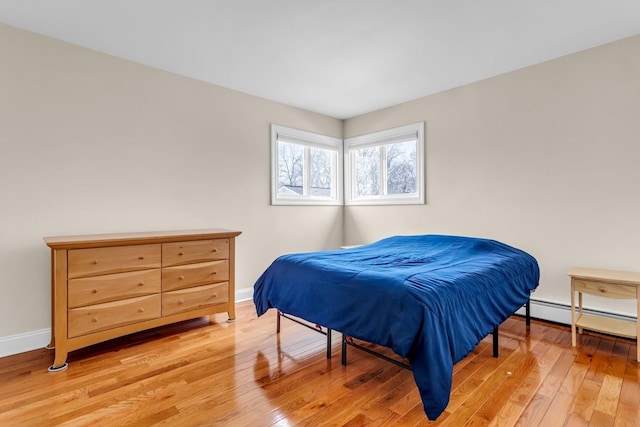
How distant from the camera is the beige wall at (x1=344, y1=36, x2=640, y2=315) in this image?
8.55 feet

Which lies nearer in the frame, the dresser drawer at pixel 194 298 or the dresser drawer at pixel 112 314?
the dresser drawer at pixel 112 314

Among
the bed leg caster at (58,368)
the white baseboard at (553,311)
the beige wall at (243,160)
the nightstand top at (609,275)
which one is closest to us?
the bed leg caster at (58,368)

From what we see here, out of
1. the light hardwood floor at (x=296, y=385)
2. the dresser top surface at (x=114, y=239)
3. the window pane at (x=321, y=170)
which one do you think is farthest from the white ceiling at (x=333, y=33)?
the light hardwood floor at (x=296, y=385)

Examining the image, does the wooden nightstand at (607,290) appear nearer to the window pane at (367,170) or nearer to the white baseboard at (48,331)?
the white baseboard at (48,331)

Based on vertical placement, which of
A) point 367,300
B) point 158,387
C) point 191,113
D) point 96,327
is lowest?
point 158,387

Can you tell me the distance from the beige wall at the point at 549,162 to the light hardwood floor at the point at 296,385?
792 mm

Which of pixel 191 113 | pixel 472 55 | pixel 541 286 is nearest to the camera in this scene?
pixel 472 55

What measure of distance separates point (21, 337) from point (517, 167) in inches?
174

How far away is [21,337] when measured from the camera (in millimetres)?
2402

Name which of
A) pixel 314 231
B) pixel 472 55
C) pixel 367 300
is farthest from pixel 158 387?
pixel 472 55

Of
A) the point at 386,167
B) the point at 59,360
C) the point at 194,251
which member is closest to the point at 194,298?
the point at 194,251

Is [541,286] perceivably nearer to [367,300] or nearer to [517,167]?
[517,167]

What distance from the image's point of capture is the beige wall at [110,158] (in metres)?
2.40

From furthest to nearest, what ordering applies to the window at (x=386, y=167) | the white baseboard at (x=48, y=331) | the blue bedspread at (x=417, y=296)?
the window at (x=386, y=167) < the white baseboard at (x=48, y=331) < the blue bedspread at (x=417, y=296)
